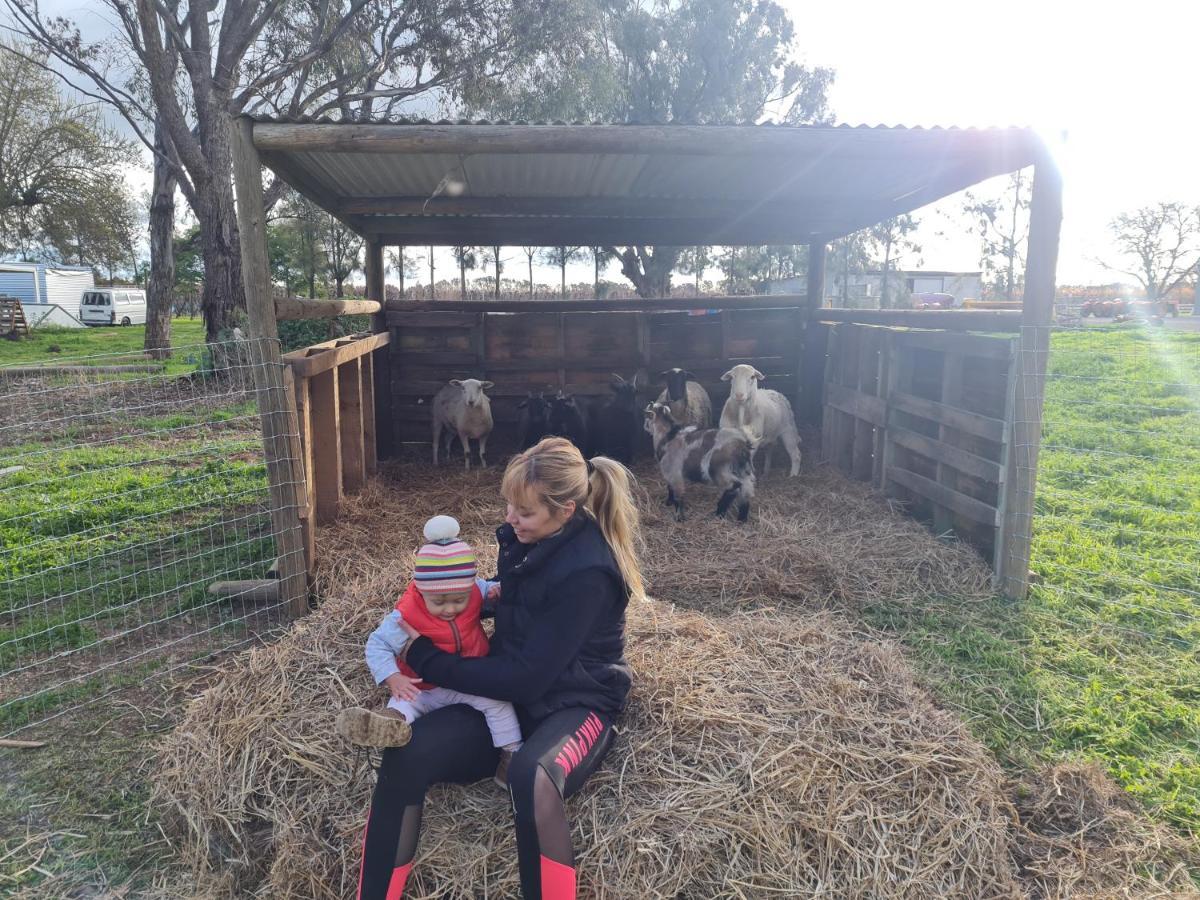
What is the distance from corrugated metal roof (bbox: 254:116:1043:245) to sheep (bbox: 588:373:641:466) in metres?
2.15

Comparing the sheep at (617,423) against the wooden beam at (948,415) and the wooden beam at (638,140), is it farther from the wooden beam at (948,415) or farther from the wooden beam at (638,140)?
the wooden beam at (638,140)

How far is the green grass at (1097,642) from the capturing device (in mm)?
3693

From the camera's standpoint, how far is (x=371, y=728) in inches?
97.3

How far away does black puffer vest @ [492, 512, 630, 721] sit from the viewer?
2.78 metres

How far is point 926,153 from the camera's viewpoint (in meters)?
5.59

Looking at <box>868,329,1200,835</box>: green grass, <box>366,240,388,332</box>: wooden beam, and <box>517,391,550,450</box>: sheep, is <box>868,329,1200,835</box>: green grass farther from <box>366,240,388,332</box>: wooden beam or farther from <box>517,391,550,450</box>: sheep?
<box>366,240,388,332</box>: wooden beam

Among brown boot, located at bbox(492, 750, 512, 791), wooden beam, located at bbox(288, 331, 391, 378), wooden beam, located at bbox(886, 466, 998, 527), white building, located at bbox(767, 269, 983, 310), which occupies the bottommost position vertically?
brown boot, located at bbox(492, 750, 512, 791)

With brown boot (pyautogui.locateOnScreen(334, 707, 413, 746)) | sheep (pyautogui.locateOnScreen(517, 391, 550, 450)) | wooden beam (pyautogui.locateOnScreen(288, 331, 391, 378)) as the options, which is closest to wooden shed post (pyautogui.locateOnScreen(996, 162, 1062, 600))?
brown boot (pyautogui.locateOnScreen(334, 707, 413, 746))

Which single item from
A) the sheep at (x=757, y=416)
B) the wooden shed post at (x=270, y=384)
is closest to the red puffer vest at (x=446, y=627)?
the wooden shed post at (x=270, y=384)

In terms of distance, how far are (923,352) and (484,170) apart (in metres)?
4.23

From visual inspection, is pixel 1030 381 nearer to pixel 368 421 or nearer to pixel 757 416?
pixel 757 416

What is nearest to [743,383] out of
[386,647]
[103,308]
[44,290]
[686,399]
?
[686,399]

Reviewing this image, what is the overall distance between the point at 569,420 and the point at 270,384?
4977mm

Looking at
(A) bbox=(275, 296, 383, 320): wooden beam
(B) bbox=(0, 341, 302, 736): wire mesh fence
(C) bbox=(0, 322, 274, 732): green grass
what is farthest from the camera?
(A) bbox=(275, 296, 383, 320): wooden beam
